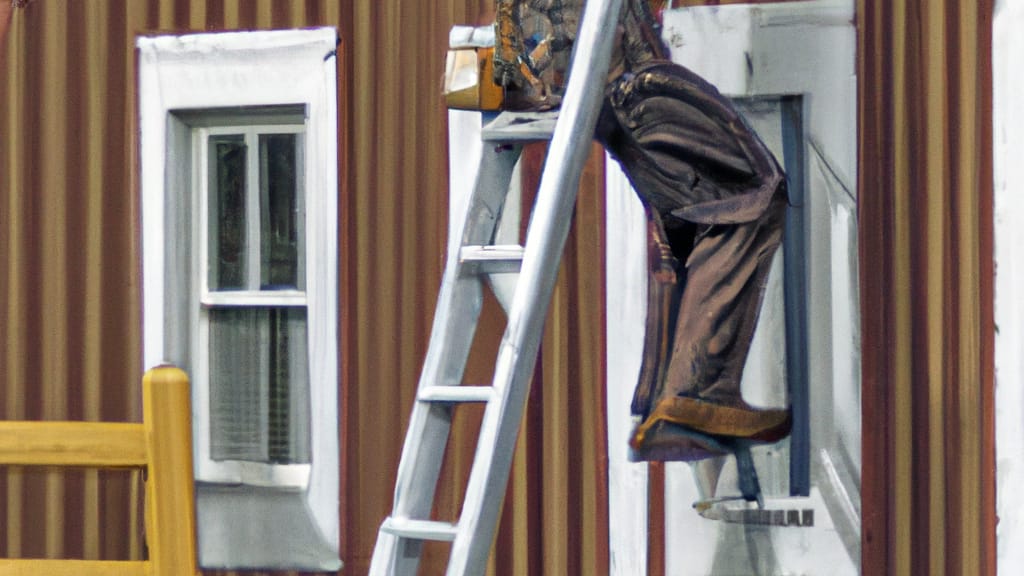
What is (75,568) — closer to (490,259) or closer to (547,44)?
(490,259)

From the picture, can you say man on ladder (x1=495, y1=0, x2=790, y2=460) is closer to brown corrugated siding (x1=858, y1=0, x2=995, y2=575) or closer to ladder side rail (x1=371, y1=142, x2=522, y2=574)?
ladder side rail (x1=371, y1=142, x2=522, y2=574)

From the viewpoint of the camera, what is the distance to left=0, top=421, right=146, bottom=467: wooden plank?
2580 millimetres

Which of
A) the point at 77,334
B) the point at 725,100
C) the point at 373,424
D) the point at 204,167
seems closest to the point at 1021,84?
the point at 725,100

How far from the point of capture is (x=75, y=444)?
103 inches

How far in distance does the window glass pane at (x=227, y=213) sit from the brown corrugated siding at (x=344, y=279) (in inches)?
9.2

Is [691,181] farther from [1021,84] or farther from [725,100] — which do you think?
[1021,84]

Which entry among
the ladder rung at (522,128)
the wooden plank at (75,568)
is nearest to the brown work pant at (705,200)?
the ladder rung at (522,128)

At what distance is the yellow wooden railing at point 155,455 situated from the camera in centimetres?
252

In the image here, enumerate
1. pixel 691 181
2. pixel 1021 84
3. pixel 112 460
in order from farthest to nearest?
pixel 1021 84
pixel 691 181
pixel 112 460

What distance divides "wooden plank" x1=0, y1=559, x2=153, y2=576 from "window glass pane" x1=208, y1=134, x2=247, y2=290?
126 centimetres

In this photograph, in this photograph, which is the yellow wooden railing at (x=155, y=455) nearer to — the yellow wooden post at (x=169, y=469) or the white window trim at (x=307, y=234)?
the yellow wooden post at (x=169, y=469)

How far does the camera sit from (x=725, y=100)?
3.12 m

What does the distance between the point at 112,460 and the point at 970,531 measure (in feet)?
6.92

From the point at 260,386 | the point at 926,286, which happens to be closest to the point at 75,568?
the point at 260,386
